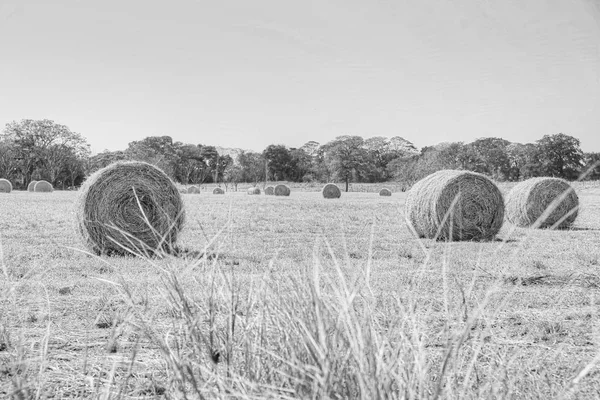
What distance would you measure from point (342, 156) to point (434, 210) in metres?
79.3

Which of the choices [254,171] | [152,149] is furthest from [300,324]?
[152,149]

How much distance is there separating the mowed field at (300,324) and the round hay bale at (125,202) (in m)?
0.88

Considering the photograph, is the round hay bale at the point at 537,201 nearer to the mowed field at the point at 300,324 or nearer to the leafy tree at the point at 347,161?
the mowed field at the point at 300,324

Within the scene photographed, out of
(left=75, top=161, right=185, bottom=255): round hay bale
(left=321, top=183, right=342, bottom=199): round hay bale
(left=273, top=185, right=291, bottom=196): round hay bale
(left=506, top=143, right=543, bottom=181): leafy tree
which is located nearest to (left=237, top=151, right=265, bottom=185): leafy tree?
(left=75, top=161, right=185, bottom=255): round hay bale

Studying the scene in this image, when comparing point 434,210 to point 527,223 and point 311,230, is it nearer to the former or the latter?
point 311,230

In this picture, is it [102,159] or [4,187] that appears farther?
[102,159]

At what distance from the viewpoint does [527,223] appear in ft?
61.1

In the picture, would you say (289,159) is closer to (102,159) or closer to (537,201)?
(102,159)

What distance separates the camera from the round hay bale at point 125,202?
10.4 metres

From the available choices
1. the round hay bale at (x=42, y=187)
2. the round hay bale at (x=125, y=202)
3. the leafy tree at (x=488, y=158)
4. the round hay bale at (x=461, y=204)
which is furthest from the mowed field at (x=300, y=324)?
the leafy tree at (x=488, y=158)

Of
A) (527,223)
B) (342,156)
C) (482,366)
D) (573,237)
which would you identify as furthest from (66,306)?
(342,156)

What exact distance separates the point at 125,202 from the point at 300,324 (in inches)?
372

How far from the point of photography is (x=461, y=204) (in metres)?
13.9

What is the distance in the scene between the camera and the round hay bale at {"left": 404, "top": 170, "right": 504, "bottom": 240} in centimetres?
1397
